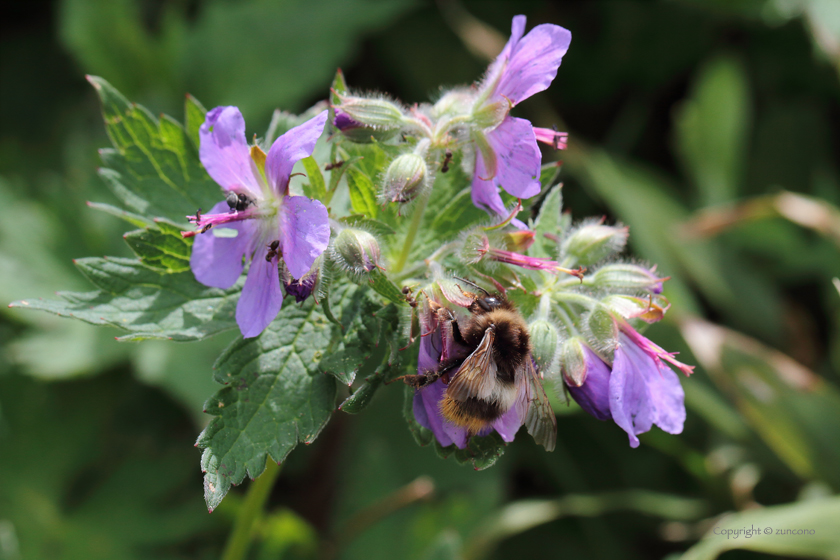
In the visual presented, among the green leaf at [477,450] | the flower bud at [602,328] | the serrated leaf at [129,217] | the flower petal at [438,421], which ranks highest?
the flower bud at [602,328]

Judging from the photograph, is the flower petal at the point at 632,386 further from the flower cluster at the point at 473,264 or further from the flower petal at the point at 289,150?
the flower petal at the point at 289,150

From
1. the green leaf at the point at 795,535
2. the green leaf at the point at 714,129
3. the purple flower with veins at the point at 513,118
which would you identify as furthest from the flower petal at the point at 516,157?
the green leaf at the point at 714,129

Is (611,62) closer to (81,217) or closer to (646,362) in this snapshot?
(646,362)

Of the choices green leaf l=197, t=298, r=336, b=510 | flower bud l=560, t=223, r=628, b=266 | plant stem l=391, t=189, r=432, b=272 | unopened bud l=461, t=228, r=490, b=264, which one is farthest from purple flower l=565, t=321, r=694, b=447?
green leaf l=197, t=298, r=336, b=510

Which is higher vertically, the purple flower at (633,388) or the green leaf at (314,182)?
the green leaf at (314,182)

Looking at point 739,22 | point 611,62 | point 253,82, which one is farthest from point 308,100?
point 739,22

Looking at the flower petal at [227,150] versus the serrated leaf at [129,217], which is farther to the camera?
the serrated leaf at [129,217]
